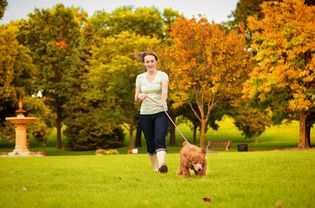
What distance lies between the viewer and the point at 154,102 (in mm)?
10234

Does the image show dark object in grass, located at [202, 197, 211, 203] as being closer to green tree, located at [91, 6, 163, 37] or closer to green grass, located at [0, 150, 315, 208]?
green grass, located at [0, 150, 315, 208]

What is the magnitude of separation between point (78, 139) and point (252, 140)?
25601 millimetres

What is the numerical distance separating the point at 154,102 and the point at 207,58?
2565 cm

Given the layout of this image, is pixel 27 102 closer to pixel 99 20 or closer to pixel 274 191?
pixel 99 20

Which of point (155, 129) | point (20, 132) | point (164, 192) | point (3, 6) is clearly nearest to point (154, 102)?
point (155, 129)

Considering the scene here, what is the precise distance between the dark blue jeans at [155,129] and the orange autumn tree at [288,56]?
20151mm

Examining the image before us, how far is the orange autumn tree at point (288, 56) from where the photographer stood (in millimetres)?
29609

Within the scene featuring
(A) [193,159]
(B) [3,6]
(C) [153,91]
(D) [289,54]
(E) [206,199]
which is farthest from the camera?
(B) [3,6]

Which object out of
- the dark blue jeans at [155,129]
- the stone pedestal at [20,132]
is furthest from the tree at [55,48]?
Answer: the dark blue jeans at [155,129]

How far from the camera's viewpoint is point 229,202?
6.08 meters

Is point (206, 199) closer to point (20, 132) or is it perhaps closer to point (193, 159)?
point (193, 159)

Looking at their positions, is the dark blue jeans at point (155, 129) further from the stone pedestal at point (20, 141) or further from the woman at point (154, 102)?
the stone pedestal at point (20, 141)

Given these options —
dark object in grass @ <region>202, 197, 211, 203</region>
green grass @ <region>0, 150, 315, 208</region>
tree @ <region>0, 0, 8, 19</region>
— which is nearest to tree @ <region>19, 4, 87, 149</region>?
tree @ <region>0, 0, 8, 19</region>

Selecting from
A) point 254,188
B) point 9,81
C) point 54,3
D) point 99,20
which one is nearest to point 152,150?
point 254,188
